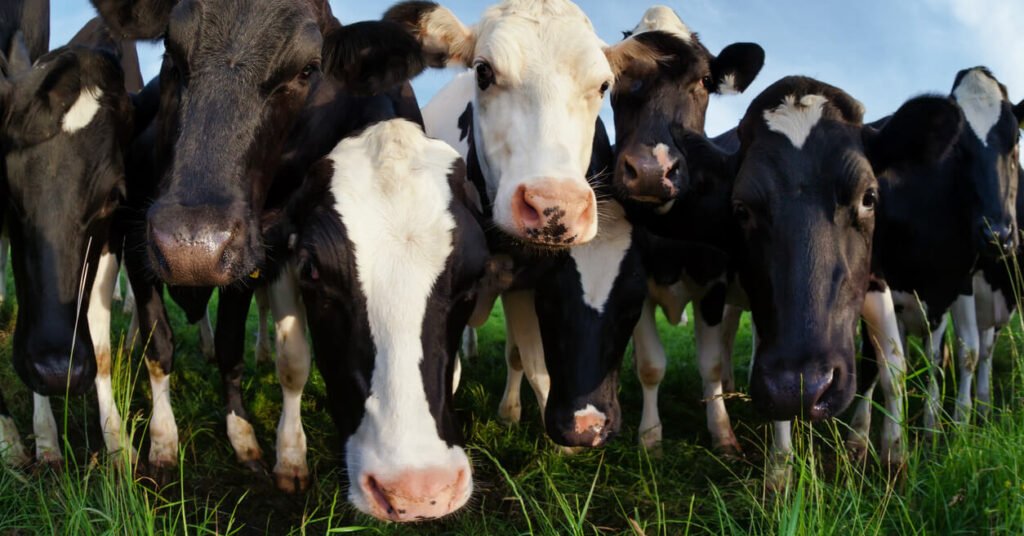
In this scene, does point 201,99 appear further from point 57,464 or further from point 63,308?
point 57,464

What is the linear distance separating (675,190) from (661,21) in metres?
2.20

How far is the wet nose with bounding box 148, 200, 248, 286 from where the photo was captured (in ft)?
10.9

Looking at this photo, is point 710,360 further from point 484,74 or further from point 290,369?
point 290,369

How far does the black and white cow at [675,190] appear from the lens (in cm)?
479

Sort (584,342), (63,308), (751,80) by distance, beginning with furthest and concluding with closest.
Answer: (751,80) < (584,342) < (63,308)

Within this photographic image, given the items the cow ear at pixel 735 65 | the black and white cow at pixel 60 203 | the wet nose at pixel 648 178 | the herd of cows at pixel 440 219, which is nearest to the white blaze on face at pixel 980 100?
the herd of cows at pixel 440 219

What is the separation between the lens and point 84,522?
346 cm

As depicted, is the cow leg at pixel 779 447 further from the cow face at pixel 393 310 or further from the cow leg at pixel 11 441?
the cow leg at pixel 11 441

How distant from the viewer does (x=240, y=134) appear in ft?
12.4

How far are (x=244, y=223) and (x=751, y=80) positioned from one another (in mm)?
4174

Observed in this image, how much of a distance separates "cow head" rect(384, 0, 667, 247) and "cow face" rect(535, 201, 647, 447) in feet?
1.65

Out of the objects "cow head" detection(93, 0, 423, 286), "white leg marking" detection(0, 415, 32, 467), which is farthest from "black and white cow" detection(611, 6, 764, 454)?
"white leg marking" detection(0, 415, 32, 467)

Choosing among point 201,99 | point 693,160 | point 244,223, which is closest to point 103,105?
point 201,99

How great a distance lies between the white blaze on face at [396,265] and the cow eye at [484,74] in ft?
1.81
